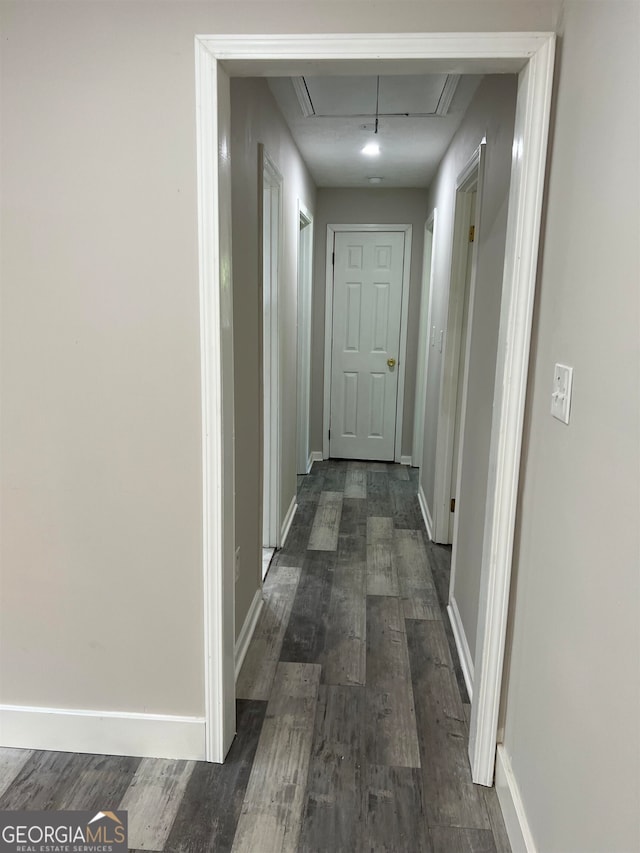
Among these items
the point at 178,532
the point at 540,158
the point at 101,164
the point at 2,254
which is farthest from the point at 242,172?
the point at 178,532

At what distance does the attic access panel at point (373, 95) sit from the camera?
2.47m

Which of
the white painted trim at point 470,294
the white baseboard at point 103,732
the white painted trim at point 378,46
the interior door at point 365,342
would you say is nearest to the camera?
the white painted trim at point 378,46

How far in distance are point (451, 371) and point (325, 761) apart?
219 centimetres

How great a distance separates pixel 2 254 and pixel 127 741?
60.5 inches

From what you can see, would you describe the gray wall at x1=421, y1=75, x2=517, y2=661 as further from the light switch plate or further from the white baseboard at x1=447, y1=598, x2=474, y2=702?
the light switch plate

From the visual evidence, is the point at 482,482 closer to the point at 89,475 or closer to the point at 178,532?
the point at 178,532

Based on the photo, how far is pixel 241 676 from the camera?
2225 millimetres

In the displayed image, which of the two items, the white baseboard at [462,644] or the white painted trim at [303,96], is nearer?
the white baseboard at [462,644]

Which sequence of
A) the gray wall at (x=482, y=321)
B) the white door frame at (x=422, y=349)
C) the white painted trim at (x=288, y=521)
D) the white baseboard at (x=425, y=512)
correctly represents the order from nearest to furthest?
the gray wall at (x=482, y=321), the white painted trim at (x=288, y=521), the white baseboard at (x=425, y=512), the white door frame at (x=422, y=349)

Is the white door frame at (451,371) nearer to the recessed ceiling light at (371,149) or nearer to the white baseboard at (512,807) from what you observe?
the recessed ceiling light at (371,149)

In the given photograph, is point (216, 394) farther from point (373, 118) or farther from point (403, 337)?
point (403, 337)

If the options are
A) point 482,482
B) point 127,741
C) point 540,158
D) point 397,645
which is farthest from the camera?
point 397,645

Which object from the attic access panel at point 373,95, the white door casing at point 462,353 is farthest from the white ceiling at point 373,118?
the white door casing at point 462,353

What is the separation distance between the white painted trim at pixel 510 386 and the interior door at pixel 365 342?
3.49m
